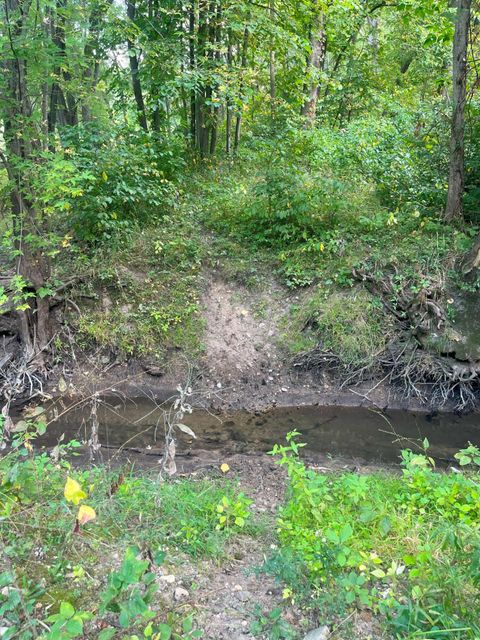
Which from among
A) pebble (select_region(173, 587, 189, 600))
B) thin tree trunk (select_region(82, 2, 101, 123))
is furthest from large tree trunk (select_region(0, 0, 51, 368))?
pebble (select_region(173, 587, 189, 600))

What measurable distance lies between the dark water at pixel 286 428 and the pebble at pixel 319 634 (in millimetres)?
3262

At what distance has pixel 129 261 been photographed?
7629mm

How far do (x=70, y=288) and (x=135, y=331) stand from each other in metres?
1.24

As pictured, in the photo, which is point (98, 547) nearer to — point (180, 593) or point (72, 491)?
point (180, 593)

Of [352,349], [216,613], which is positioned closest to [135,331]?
[352,349]

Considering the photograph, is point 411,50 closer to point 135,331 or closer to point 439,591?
point 135,331

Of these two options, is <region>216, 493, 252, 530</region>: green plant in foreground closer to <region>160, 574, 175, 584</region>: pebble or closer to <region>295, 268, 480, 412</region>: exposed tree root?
<region>160, 574, 175, 584</region>: pebble

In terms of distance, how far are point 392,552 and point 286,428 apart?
3.18 m

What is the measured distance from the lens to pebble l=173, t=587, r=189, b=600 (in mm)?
2635

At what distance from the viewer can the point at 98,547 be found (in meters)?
2.85

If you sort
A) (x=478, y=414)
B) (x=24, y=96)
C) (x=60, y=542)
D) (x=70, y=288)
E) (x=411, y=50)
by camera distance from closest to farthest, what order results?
(x=60, y=542), (x=24, y=96), (x=478, y=414), (x=70, y=288), (x=411, y=50)

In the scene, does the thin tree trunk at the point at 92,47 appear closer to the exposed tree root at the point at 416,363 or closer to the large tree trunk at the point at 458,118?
the exposed tree root at the point at 416,363

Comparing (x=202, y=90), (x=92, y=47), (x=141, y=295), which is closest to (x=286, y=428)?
(x=141, y=295)

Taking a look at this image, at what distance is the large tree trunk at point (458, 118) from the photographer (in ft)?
22.5
